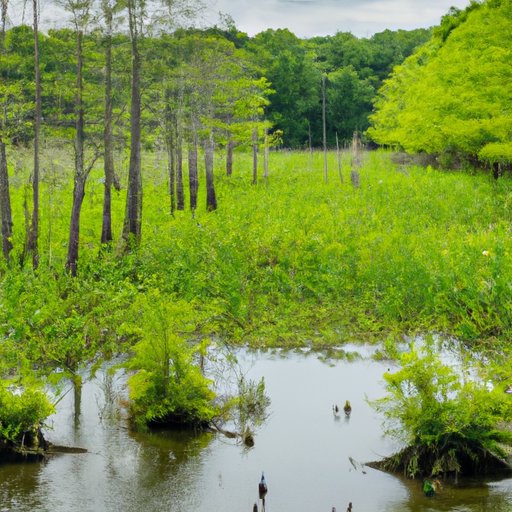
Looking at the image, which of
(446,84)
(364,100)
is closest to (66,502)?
(446,84)

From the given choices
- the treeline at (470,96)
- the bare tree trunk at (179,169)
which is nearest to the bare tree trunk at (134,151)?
the bare tree trunk at (179,169)

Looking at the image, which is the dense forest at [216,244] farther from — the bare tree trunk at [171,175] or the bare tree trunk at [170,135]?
the bare tree trunk at [171,175]

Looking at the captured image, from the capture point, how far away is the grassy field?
13.7 meters

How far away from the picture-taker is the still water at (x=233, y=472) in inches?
309

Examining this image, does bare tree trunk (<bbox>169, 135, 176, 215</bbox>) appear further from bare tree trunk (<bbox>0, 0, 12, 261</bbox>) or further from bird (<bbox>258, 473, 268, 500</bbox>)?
bird (<bbox>258, 473, 268, 500</bbox>)

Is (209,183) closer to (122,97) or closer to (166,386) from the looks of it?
(122,97)

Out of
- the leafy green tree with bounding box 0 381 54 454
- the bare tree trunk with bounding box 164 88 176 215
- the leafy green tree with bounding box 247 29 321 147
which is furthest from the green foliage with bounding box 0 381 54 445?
the leafy green tree with bounding box 247 29 321 147

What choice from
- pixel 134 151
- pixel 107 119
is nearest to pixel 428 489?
pixel 134 151

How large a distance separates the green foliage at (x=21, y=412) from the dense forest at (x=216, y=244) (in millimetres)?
18

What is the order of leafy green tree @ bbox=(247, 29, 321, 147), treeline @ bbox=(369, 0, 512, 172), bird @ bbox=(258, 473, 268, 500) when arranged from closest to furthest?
bird @ bbox=(258, 473, 268, 500) < treeline @ bbox=(369, 0, 512, 172) < leafy green tree @ bbox=(247, 29, 321, 147)

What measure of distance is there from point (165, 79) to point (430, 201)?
369 inches

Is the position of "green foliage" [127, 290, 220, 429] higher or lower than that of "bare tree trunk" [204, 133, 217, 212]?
lower

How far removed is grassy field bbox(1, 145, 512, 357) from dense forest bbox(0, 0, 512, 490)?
0.18ft

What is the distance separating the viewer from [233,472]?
341 inches
